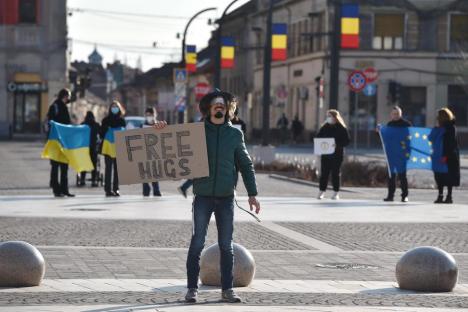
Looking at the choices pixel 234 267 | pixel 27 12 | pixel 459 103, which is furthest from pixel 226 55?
pixel 234 267

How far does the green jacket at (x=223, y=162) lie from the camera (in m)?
11.9

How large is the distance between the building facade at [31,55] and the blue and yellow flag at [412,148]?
184 feet

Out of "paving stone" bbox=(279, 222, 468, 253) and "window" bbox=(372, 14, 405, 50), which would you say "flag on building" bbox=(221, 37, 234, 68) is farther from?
"paving stone" bbox=(279, 222, 468, 253)

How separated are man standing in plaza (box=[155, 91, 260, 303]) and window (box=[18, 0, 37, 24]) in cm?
7593

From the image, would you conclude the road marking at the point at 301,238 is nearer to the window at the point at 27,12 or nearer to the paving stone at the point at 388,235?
the paving stone at the point at 388,235

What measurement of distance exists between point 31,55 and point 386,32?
2330 cm

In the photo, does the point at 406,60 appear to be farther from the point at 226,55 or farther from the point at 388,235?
the point at 388,235

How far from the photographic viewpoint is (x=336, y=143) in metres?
28.0

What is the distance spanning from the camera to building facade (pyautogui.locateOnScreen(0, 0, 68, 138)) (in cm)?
8431

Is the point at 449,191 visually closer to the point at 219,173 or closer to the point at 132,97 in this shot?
the point at 219,173

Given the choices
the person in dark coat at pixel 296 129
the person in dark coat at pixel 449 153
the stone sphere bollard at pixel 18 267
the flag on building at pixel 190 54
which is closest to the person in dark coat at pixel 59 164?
the person in dark coat at pixel 449 153

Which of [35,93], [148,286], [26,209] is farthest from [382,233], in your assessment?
[35,93]

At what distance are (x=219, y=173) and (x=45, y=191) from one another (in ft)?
57.9

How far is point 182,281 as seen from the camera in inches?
526
